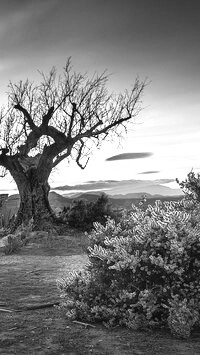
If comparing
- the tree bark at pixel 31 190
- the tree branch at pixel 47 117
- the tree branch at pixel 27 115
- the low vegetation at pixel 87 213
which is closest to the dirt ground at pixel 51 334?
the low vegetation at pixel 87 213

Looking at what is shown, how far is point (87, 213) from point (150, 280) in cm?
1490

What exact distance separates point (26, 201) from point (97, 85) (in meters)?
7.47

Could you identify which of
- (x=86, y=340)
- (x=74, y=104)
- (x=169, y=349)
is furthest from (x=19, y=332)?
(x=74, y=104)

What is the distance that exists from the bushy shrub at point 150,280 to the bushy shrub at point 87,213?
555 inches

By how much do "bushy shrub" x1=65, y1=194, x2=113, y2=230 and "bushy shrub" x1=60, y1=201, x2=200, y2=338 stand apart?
14086 mm

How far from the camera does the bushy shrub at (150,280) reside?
5.03 meters

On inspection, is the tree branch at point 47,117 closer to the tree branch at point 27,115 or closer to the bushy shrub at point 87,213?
the tree branch at point 27,115

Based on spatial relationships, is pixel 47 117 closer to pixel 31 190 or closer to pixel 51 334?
pixel 31 190

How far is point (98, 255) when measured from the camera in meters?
5.61

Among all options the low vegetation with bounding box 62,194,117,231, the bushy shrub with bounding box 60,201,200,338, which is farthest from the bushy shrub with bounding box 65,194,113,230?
the bushy shrub with bounding box 60,201,200,338

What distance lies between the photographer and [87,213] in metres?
20.2

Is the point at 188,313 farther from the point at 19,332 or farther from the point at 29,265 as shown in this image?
the point at 29,265

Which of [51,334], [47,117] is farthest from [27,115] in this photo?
[51,334]

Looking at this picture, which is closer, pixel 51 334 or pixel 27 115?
pixel 51 334
